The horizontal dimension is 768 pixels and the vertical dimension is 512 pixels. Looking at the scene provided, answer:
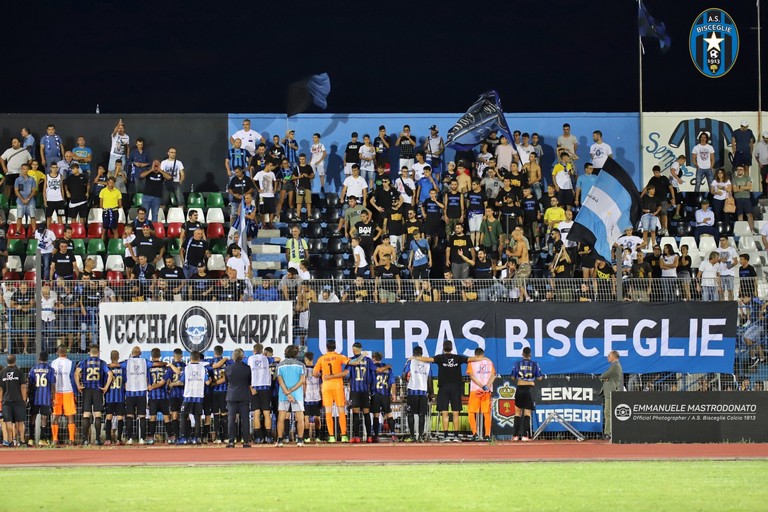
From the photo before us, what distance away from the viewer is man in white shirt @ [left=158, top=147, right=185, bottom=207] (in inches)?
1312

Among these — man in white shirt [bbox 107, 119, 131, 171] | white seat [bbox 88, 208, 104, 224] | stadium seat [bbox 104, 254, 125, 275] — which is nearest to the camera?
stadium seat [bbox 104, 254, 125, 275]

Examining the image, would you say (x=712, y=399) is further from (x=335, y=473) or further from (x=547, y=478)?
(x=335, y=473)

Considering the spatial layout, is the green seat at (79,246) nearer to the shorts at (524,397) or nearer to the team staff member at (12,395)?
the team staff member at (12,395)

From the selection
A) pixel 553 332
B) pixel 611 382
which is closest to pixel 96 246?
pixel 553 332

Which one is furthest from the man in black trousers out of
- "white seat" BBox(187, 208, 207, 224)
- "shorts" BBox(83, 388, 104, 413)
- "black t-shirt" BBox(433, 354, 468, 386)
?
"white seat" BBox(187, 208, 207, 224)

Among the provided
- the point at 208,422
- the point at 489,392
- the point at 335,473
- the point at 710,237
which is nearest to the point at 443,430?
the point at 489,392

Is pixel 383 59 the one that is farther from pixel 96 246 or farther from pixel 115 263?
pixel 115 263

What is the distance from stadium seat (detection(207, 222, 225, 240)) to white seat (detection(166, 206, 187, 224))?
767mm

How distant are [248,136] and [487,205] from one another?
763 cm

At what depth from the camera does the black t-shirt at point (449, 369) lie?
2428 centimetres

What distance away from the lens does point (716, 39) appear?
115 ft

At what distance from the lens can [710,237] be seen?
32.0 metres

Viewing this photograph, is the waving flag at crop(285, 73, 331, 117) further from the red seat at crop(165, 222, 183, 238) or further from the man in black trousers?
the man in black trousers

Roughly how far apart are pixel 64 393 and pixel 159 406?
6.22 ft
